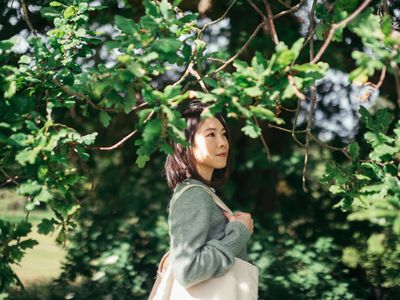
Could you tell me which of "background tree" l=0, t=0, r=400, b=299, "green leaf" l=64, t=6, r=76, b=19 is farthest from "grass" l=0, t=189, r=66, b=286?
"green leaf" l=64, t=6, r=76, b=19

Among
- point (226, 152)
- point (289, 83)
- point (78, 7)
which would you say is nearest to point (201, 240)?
point (226, 152)

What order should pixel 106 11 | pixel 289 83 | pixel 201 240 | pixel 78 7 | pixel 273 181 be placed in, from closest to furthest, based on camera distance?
1. pixel 289 83
2. pixel 201 240
3. pixel 78 7
4. pixel 106 11
5. pixel 273 181

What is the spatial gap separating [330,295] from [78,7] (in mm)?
3410

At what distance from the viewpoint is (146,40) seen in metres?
2.37

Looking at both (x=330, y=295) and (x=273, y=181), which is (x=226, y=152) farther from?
(x=273, y=181)

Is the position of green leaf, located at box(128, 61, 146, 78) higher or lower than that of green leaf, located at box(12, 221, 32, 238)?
higher

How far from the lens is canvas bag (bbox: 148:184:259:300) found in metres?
2.67

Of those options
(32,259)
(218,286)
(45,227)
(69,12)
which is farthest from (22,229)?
(32,259)

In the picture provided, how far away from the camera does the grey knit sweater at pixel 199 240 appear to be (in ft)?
8.48

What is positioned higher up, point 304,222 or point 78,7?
point 304,222

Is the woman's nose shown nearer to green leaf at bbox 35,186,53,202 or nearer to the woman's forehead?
the woman's forehead

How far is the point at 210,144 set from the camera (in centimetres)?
286

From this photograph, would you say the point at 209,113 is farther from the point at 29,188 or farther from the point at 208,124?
the point at 29,188

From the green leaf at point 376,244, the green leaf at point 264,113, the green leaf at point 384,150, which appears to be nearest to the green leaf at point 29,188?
the green leaf at point 264,113
